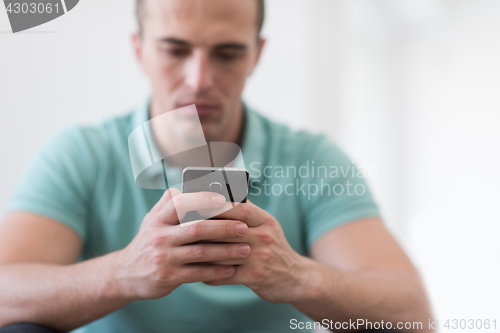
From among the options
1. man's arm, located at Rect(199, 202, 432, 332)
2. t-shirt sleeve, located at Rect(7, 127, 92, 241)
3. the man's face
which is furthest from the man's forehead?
man's arm, located at Rect(199, 202, 432, 332)

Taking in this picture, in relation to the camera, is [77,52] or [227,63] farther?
[77,52]

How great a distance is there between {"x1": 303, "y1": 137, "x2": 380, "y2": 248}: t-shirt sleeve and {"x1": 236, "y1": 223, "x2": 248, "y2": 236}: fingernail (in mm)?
271

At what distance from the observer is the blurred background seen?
979 mm

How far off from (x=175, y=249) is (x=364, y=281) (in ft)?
0.98

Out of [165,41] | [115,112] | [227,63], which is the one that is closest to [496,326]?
[227,63]

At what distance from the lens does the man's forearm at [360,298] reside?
54 cm

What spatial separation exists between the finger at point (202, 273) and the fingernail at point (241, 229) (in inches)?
2.3

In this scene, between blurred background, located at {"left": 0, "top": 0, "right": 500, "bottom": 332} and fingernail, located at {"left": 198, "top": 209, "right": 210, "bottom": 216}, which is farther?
blurred background, located at {"left": 0, "top": 0, "right": 500, "bottom": 332}

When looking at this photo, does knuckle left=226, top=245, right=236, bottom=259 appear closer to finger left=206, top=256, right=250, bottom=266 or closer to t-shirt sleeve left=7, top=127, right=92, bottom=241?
finger left=206, top=256, right=250, bottom=266

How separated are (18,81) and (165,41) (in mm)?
501

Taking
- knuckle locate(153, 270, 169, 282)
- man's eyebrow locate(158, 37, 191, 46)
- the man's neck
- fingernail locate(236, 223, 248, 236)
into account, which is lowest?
knuckle locate(153, 270, 169, 282)

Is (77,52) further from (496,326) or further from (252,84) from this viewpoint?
(496,326)

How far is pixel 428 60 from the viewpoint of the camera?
49.8 inches

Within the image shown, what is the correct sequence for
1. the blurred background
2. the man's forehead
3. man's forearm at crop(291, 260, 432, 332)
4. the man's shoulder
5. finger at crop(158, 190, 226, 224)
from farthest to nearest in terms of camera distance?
the blurred background < the man's shoulder < the man's forehead < man's forearm at crop(291, 260, 432, 332) < finger at crop(158, 190, 226, 224)
